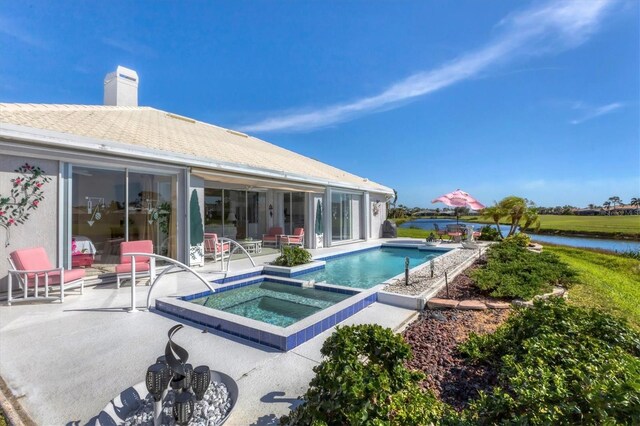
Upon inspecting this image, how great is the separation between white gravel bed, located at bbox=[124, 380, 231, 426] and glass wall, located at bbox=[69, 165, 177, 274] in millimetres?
8839

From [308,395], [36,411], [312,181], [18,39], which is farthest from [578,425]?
[18,39]

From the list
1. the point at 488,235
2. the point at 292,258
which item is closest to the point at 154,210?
the point at 292,258

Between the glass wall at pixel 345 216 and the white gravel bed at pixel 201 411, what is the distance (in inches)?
692

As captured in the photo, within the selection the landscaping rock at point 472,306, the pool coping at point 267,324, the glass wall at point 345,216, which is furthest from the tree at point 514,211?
the pool coping at point 267,324

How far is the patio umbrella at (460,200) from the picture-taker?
2111 cm

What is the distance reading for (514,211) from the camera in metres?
23.8

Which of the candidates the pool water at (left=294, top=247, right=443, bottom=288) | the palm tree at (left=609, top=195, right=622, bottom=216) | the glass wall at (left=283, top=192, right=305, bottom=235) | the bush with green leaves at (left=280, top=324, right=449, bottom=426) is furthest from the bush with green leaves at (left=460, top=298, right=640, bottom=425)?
the palm tree at (left=609, top=195, right=622, bottom=216)

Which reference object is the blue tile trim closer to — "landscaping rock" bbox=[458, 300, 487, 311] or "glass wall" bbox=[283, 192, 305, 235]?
"landscaping rock" bbox=[458, 300, 487, 311]

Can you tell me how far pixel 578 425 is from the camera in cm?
238

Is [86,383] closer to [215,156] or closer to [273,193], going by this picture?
[215,156]

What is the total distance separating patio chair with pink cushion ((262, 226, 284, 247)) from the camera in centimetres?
2007

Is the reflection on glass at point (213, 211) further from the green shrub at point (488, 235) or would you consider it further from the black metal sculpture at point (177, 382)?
the green shrub at point (488, 235)

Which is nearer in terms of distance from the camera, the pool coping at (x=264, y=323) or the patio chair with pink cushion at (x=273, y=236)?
the pool coping at (x=264, y=323)

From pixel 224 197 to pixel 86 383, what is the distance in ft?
49.6
